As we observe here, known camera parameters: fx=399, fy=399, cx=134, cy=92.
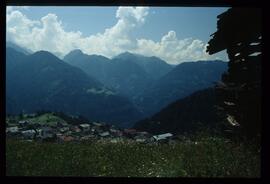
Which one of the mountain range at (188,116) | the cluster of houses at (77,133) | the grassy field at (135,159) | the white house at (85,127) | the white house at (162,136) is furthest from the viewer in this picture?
the white house at (162,136)

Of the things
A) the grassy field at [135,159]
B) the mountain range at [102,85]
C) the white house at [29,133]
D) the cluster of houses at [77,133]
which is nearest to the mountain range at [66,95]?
the mountain range at [102,85]

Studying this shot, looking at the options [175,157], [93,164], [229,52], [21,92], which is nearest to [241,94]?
[229,52]

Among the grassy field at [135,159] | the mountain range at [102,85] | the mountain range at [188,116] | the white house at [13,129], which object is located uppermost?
the mountain range at [102,85]

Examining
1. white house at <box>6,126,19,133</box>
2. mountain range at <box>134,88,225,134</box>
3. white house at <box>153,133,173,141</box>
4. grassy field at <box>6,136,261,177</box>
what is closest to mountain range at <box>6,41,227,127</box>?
mountain range at <box>134,88,225,134</box>

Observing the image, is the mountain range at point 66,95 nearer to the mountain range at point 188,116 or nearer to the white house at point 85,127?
the white house at point 85,127

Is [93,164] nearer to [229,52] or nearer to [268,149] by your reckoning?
[268,149]

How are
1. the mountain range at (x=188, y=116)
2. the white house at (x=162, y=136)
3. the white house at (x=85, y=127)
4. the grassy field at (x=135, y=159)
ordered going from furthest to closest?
the white house at (x=162, y=136) → the mountain range at (x=188, y=116) → the white house at (x=85, y=127) → the grassy field at (x=135, y=159)

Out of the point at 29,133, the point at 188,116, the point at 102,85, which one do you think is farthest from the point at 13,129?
the point at 188,116
